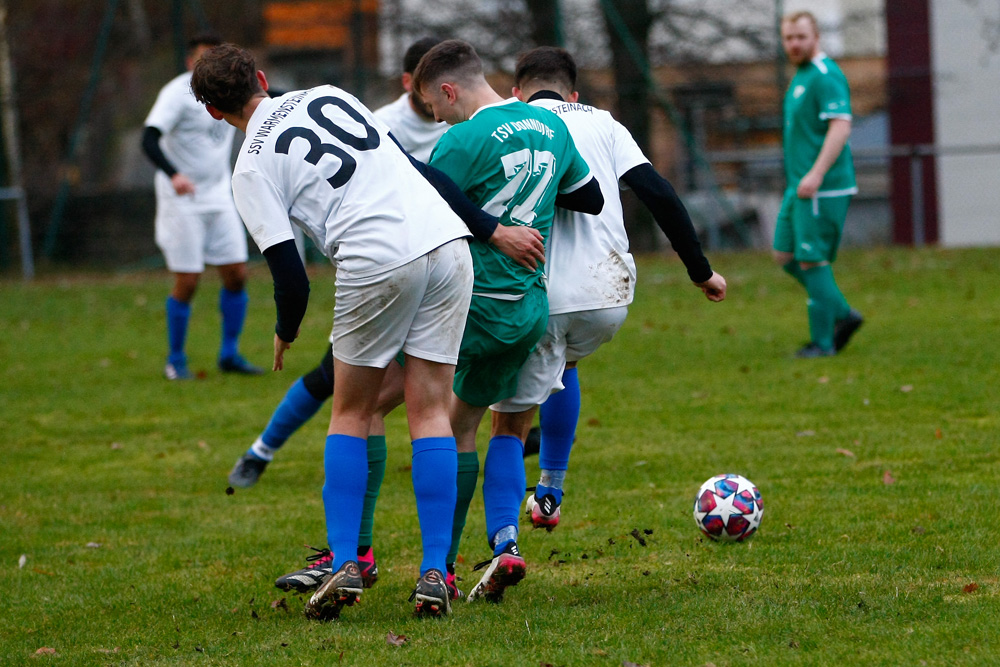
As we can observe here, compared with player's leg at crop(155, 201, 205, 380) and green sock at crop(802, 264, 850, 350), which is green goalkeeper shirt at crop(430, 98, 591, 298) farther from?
player's leg at crop(155, 201, 205, 380)

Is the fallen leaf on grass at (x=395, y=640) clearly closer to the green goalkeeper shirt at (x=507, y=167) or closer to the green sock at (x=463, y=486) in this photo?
the green sock at (x=463, y=486)

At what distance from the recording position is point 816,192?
8.74m

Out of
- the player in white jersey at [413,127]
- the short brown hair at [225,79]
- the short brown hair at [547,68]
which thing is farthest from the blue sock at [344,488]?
the player in white jersey at [413,127]

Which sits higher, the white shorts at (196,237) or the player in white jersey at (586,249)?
the player in white jersey at (586,249)

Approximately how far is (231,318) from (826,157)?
450 cm

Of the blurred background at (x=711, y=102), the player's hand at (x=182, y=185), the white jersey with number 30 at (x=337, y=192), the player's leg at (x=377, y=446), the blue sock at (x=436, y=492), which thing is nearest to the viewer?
the white jersey with number 30 at (x=337, y=192)

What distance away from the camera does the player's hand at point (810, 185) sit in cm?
854

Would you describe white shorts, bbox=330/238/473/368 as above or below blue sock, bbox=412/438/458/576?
above

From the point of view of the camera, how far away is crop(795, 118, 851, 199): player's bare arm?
337 inches

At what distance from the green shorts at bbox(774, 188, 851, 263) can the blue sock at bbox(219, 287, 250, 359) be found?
4.06 m

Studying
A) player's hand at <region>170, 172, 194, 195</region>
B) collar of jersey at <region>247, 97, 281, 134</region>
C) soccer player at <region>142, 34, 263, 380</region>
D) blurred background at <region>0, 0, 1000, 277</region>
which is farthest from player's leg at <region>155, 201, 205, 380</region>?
blurred background at <region>0, 0, 1000, 277</region>

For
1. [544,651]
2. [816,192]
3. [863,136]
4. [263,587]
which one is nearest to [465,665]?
[544,651]

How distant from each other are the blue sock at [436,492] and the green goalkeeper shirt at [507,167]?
552 millimetres

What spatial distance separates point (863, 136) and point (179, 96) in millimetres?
12591
